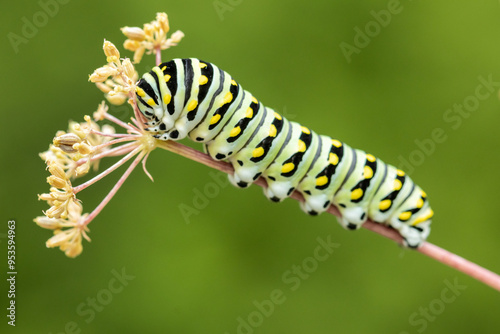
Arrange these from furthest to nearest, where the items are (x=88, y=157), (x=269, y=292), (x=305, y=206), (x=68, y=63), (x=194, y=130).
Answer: (x=68, y=63) → (x=269, y=292) → (x=305, y=206) → (x=194, y=130) → (x=88, y=157)

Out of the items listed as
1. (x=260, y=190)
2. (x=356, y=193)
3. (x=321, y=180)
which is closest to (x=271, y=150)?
(x=321, y=180)

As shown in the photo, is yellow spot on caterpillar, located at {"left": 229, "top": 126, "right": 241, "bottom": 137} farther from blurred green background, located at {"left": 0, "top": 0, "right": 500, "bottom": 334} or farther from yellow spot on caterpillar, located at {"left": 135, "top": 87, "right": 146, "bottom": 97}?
blurred green background, located at {"left": 0, "top": 0, "right": 500, "bottom": 334}

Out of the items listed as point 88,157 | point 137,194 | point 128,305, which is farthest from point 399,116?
point 88,157

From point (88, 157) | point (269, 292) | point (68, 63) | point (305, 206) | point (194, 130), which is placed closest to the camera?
point (88, 157)

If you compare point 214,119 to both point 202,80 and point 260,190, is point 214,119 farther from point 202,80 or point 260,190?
point 260,190

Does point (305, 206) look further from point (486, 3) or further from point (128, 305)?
point (486, 3)

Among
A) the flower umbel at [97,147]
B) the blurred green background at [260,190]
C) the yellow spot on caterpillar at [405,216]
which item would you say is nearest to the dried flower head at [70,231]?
the flower umbel at [97,147]
